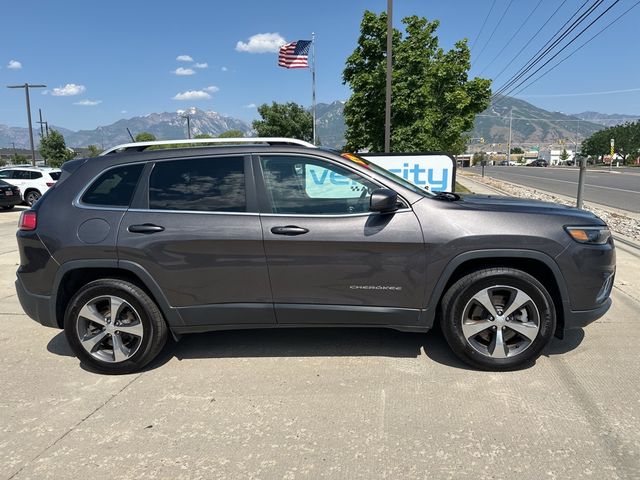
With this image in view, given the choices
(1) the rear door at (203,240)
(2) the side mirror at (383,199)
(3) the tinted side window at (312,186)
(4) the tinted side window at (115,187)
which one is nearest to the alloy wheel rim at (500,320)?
(2) the side mirror at (383,199)

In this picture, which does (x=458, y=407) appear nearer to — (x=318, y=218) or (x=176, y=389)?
(x=318, y=218)

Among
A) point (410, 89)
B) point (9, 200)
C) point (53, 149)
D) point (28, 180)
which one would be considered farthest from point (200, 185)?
point (53, 149)

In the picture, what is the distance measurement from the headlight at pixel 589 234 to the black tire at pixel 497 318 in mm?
421

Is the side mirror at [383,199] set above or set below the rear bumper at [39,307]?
above

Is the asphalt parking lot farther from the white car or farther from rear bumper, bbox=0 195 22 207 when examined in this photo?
the white car

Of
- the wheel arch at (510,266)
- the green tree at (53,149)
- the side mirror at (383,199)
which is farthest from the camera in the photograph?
the green tree at (53,149)

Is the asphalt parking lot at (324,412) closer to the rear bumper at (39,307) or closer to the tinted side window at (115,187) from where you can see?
the rear bumper at (39,307)

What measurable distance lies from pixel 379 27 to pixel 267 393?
53.4 ft

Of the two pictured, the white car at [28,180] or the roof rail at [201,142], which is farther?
the white car at [28,180]

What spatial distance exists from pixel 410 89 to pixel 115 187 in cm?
1416

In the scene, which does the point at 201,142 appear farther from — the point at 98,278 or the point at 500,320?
the point at 500,320

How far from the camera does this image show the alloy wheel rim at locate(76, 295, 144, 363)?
3.54 meters

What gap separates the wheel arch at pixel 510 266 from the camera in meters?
3.26

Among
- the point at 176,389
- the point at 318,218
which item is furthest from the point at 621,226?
the point at 176,389
